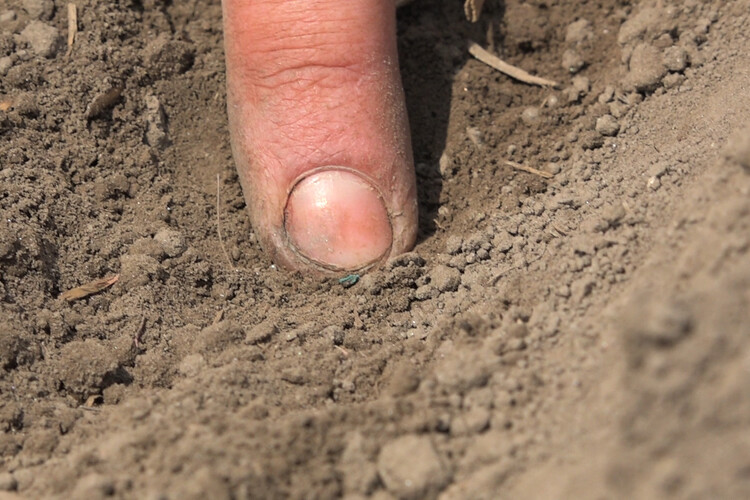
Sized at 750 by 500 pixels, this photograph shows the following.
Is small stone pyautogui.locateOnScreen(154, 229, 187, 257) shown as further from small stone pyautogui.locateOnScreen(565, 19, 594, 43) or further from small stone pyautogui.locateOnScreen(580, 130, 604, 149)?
small stone pyautogui.locateOnScreen(565, 19, 594, 43)

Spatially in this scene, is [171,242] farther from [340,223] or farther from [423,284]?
[423,284]

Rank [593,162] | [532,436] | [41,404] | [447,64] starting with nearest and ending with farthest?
[532,436] → [41,404] → [593,162] → [447,64]

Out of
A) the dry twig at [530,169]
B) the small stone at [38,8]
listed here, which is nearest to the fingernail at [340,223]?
the dry twig at [530,169]

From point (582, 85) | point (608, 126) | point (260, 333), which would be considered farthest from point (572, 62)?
point (260, 333)

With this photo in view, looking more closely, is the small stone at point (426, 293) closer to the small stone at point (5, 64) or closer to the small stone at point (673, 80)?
the small stone at point (673, 80)

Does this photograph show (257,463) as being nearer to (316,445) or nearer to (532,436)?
(316,445)

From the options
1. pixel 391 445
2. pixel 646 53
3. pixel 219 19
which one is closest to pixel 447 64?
pixel 646 53
